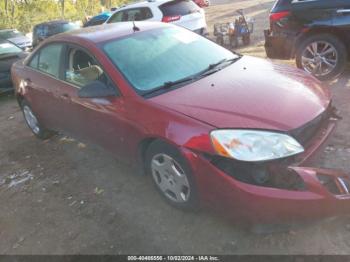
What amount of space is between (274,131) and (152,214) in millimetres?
1378

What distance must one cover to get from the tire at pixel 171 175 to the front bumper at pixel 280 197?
0.78 feet

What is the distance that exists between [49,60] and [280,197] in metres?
3.31

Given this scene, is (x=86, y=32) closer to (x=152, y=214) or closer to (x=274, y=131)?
(x=152, y=214)

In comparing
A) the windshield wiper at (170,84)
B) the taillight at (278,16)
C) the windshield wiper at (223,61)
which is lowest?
the windshield wiper at (170,84)

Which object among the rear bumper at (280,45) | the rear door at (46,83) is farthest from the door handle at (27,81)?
the rear bumper at (280,45)

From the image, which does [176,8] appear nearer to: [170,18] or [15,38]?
[170,18]

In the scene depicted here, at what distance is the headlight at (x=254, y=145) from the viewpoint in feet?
8.35

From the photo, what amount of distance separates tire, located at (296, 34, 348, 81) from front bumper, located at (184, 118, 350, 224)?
10.9 ft

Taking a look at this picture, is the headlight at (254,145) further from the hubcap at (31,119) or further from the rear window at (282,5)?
the rear window at (282,5)

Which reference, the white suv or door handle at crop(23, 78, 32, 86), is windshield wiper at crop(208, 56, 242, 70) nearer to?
door handle at crop(23, 78, 32, 86)

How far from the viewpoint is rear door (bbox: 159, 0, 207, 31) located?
9.61 meters

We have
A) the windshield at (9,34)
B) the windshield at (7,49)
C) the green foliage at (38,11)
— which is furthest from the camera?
the green foliage at (38,11)

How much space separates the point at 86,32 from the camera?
4180 millimetres

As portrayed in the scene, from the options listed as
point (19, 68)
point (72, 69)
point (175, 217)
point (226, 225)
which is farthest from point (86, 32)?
point (226, 225)
